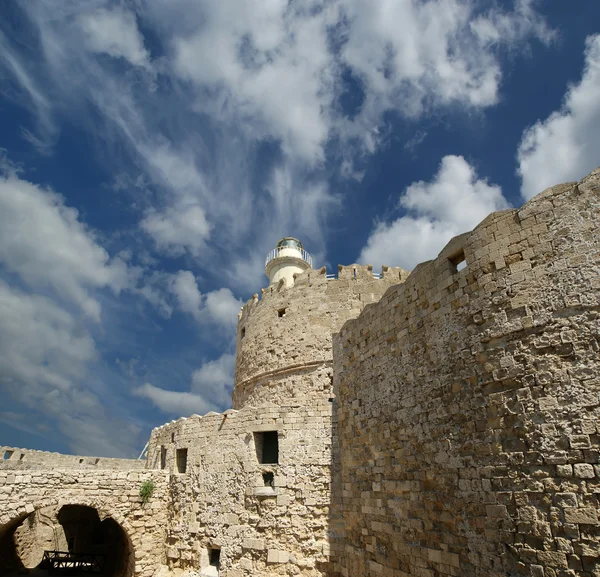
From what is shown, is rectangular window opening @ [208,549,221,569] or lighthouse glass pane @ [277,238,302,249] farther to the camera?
lighthouse glass pane @ [277,238,302,249]

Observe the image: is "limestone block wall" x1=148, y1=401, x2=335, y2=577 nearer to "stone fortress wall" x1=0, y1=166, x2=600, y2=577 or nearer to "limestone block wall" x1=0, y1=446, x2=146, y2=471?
"stone fortress wall" x1=0, y1=166, x2=600, y2=577

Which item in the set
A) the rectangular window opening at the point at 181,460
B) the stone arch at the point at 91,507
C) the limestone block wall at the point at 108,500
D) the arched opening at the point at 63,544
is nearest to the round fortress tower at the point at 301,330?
the rectangular window opening at the point at 181,460

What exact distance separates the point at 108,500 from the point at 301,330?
6912 millimetres

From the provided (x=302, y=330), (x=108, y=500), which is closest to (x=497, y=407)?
(x=302, y=330)

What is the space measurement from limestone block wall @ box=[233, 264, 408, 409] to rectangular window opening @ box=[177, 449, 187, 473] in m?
2.71

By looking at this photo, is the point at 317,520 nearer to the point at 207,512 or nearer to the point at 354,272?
the point at 207,512

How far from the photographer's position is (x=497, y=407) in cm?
563

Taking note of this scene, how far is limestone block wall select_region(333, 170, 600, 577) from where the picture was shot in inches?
193

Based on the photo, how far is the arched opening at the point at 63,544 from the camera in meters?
13.7

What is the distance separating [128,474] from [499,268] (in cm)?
1080

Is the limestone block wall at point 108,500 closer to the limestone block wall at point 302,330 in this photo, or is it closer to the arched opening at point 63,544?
the arched opening at point 63,544

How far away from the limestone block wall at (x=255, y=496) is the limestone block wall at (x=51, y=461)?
528cm

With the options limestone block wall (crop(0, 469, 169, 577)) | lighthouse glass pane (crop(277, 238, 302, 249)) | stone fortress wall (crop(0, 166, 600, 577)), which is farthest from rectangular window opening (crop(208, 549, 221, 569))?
lighthouse glass pane (crop(277, 238, 302, 249))

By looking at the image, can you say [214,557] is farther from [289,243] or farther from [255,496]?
[289,243]
